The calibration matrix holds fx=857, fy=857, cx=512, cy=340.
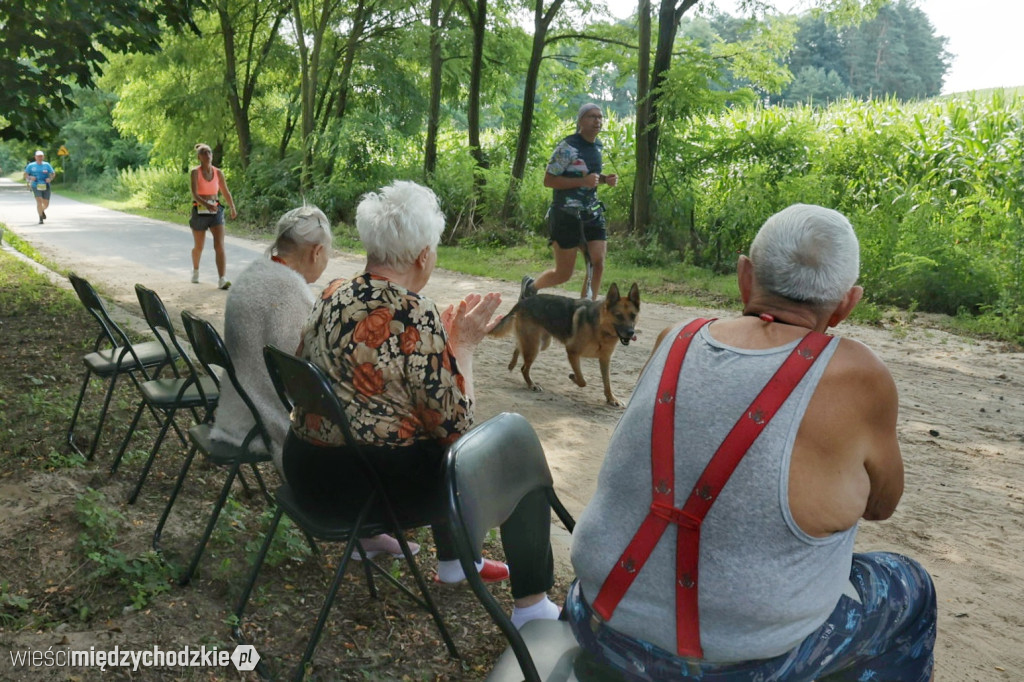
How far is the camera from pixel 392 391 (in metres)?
2.96

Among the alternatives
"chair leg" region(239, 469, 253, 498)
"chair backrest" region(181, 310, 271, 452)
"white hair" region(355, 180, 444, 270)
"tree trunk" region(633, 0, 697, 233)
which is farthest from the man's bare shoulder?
"tree trunk" region(633, 0, 697, 233)

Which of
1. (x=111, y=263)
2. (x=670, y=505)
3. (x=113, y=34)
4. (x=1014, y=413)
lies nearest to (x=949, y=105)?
(x=1014, y=413)

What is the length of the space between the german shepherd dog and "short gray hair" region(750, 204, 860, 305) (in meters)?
4.55

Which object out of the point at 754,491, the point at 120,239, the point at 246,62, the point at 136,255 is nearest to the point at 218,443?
the point at 754,491

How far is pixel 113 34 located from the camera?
Result: 24.7 ft

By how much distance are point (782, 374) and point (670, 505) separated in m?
0.38

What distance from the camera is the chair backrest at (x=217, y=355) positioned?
11.1 feet

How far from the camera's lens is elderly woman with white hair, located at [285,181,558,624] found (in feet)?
9.61

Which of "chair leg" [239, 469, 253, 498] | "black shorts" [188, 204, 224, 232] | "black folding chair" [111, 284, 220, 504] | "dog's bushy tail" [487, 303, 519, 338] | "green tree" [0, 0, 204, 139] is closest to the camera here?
"black folding chair" [111, 284, 220, 504]

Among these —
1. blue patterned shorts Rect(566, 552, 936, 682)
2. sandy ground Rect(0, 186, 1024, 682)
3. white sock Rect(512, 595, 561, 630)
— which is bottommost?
sandy ground Rect(0, 186, 1024, 682)

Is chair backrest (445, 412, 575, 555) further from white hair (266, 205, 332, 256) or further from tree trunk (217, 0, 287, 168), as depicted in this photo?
tree trunk (217, 0, 287, 168)

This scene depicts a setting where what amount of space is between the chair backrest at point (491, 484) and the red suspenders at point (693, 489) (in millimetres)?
279

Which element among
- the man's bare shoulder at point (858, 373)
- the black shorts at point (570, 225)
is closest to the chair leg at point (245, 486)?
the man's bare shoulder at point (858, 373)

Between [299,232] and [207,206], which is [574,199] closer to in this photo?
[207,206]
